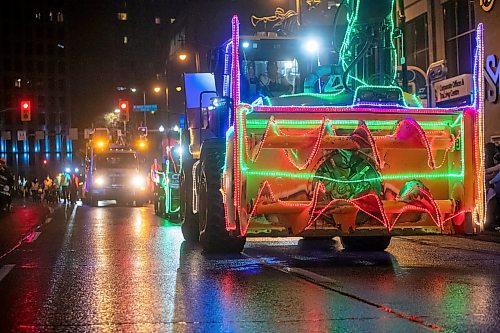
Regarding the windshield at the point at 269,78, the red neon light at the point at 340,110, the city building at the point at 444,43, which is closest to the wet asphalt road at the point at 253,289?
the red neon light at the point at 340,110

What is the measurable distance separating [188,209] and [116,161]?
22.7 m

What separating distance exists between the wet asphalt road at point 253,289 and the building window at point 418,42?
12.2 m

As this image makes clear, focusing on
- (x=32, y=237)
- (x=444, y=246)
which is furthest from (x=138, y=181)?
(x=444, y=246)

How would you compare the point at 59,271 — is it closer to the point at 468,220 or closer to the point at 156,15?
the point at 468,220

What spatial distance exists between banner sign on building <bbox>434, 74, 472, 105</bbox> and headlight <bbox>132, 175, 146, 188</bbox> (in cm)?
1635

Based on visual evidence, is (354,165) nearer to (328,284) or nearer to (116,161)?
(328,284)

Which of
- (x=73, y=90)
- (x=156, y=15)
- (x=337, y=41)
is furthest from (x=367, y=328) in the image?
(x=73, y=90)

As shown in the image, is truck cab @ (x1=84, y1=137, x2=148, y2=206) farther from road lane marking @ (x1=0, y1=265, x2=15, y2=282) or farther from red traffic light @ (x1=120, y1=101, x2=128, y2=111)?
road lane marking @ (x1=0, y1=265, x2=15, y2=282)

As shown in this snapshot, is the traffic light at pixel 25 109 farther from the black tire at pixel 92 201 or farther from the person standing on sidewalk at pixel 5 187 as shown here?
the person standing on sidewalk at pixel 5 187

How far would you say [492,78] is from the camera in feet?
66.0

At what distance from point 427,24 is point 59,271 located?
16.9 metres

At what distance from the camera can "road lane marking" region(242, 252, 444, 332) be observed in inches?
256

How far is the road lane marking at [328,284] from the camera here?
21.4ft

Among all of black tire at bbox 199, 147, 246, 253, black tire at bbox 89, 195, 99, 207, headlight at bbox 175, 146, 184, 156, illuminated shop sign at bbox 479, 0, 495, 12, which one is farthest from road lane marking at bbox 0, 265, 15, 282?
black tire at bbox 89, 195, 99, 207
